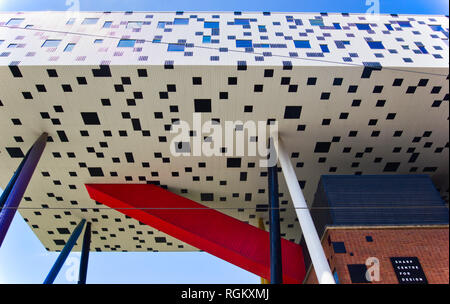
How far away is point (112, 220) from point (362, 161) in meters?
13.2

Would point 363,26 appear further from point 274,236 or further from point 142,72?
point 274,236

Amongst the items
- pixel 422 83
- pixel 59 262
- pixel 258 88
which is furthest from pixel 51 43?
pixel 422 83

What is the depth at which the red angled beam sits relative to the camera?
12.6m

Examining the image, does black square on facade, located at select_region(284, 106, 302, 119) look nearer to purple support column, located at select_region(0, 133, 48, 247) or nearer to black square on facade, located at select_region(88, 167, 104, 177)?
black square on facade, located at select_region(88, 167, 104, 177)

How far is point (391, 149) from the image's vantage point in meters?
12.8

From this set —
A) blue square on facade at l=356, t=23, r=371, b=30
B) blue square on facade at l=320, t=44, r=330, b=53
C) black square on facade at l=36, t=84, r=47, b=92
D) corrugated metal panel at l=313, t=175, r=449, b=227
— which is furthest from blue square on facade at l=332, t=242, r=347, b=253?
black square on facade at l=36, t=84, r=47, b=92

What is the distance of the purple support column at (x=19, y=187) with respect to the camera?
9945 mm

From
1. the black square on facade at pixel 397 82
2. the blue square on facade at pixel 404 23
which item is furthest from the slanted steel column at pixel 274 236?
the blue square on facade at pixel 404 23

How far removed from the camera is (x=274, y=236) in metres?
10.6

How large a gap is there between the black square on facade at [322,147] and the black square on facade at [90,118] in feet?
28.7

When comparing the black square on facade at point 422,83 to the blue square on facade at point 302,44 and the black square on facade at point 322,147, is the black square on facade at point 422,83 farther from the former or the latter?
the blue square on facade at point 302,44

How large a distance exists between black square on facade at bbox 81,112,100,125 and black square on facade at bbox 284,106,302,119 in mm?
7084

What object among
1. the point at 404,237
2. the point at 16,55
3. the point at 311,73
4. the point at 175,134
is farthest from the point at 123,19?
the point at 404,237

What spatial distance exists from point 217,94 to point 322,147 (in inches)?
199
